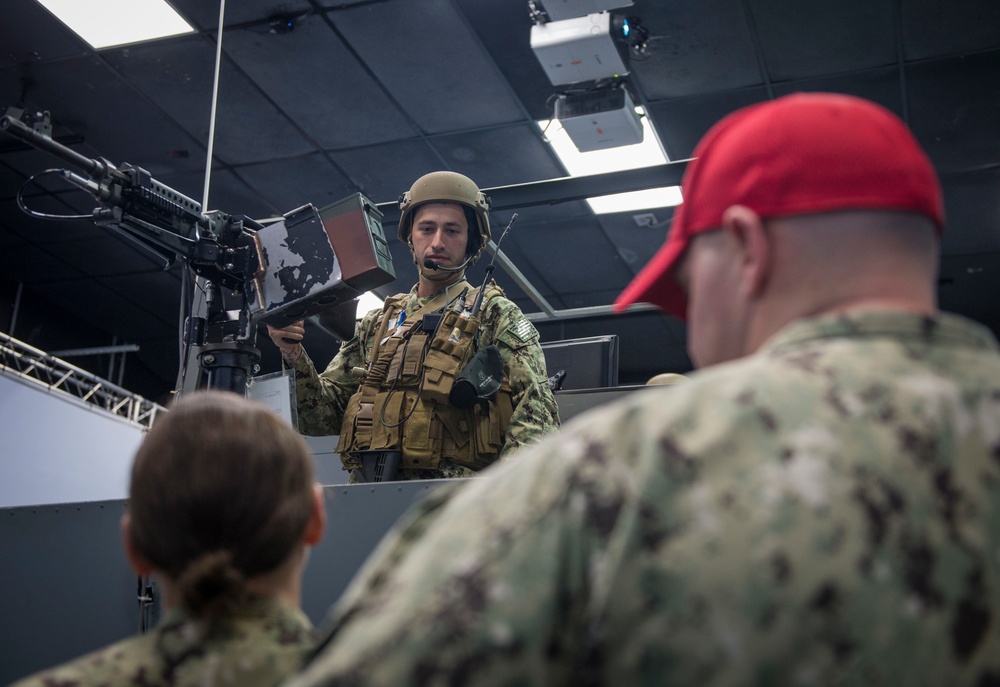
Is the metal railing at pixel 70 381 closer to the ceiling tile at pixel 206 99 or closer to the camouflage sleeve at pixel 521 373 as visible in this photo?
the ceiling tile at pixel 206 99

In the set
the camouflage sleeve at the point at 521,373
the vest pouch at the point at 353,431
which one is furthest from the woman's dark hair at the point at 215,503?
the vest pouch at the point at 353,431

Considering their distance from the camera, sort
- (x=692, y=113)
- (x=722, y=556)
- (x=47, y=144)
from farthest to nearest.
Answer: (x=692, y=113) → (x=47, y=144) → (x=722, y=556)

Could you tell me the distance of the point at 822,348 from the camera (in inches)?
27.7

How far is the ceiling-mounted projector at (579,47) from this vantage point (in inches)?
194

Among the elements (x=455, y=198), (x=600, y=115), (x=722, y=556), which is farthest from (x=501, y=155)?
(x=722, y=556)

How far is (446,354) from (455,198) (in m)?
0.59

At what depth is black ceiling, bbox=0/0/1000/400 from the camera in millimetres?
5203

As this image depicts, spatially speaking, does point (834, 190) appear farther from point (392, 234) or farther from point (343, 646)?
point (392, 234)

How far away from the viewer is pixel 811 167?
0.75 m

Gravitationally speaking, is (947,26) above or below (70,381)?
above

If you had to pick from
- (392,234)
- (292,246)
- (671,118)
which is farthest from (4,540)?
(392,234)

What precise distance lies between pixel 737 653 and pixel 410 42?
5.20 m

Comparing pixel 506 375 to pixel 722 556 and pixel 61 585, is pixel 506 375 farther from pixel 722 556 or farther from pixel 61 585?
pixel 722 556

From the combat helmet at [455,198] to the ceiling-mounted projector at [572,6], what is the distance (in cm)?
176
